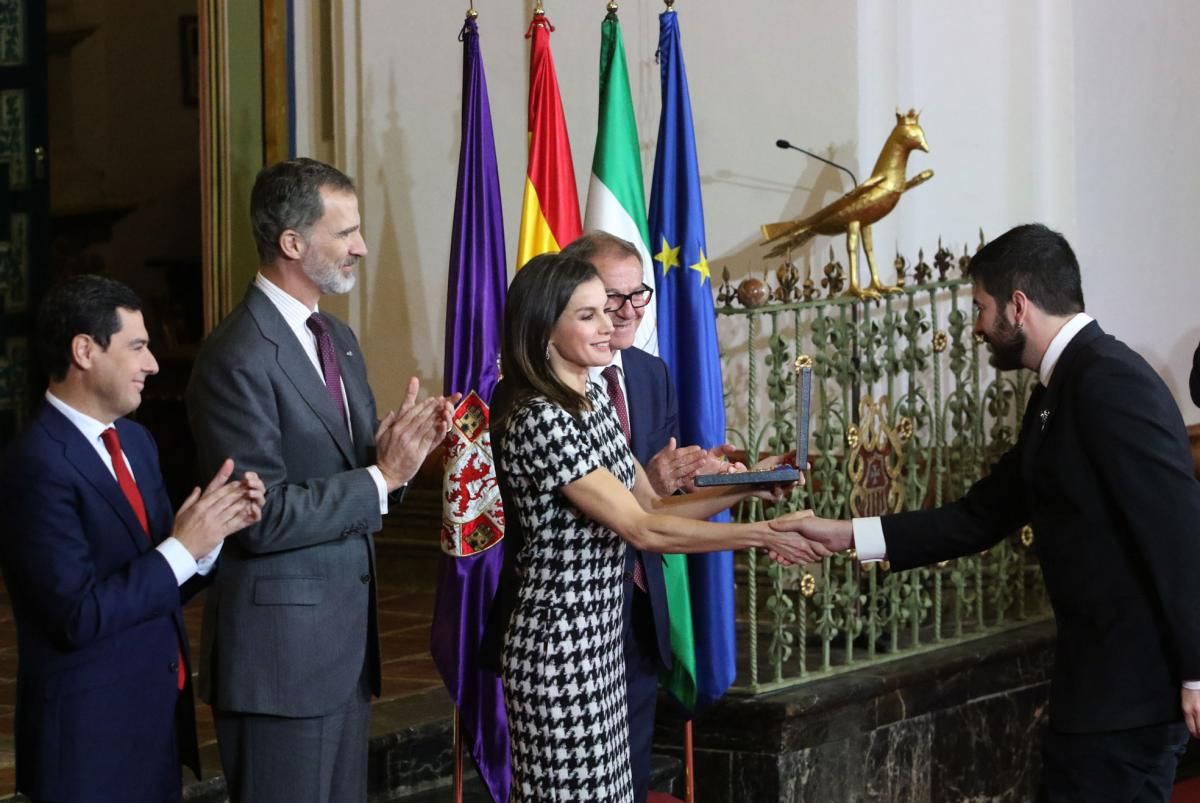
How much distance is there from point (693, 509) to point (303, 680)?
0.91 metres

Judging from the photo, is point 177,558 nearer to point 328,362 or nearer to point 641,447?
point 328,362

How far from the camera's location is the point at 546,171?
5.55 m

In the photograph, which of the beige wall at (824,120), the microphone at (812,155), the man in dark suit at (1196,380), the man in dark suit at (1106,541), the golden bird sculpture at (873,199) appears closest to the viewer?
the man in dark suit at (1106,541)

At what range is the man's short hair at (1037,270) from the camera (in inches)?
149

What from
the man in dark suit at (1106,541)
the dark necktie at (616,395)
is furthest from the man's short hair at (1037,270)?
the dark necktie at (616,395)

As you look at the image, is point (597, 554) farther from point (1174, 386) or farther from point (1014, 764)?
point (1174, 386)

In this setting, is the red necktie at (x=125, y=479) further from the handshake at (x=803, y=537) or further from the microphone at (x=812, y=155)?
the microphone at (x=812, y=155)

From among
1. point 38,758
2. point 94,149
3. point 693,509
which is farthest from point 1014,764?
point 94,149

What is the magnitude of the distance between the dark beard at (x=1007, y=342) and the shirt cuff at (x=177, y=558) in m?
1.81

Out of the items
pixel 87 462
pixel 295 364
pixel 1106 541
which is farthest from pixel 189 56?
pixel 1106 541

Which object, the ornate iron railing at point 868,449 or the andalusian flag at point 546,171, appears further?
the ornate iron railing at point 868,449

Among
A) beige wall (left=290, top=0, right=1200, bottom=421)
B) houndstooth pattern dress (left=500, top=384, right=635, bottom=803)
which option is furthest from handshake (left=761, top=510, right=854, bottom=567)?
beige wall (left=290, top=0, right=1200, bottom=421)

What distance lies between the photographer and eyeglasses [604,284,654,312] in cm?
428

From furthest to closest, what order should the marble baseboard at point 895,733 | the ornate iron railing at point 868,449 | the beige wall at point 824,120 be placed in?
the beige wall at point 824,120 < the ornate iron railing at point 868,449 < the marble baseboard at point 895,733
